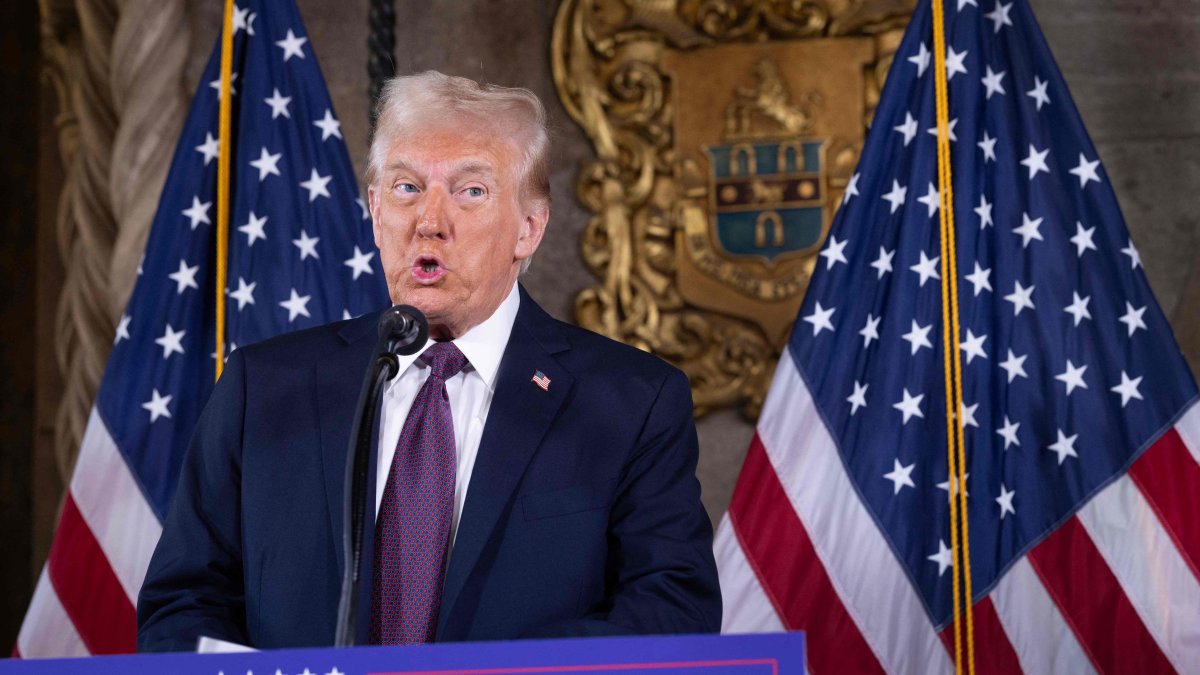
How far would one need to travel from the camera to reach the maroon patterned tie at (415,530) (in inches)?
73.7

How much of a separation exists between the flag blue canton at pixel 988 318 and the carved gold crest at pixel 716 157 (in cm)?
43

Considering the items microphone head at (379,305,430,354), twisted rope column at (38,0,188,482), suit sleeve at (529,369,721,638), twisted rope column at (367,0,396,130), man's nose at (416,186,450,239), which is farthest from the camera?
twisted rope column at (38,0,188,482)

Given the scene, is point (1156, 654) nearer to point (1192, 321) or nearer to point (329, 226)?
point (1192, 321)

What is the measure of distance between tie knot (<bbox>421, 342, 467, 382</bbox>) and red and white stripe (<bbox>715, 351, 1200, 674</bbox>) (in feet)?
4.40

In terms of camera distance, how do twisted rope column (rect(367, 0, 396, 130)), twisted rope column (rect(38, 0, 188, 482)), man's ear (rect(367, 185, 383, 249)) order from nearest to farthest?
man's ear (rect(367, 185, 383, 249)), twisted rope column (rect(367, 0, 396, 130)), twisted rope column (rect(38, 0, 188, 482))

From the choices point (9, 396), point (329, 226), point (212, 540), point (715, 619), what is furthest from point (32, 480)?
point (715, 619)

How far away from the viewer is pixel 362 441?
1.57m

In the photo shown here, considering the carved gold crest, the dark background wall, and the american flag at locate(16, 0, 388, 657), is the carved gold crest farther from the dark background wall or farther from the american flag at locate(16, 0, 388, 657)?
the american flag at locate(16, 0, 388, 657)

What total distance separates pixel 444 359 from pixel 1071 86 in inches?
96.1

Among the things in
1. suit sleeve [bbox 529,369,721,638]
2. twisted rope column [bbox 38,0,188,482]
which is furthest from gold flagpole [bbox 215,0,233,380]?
suit sleeve [bbox 529,369,721,638]

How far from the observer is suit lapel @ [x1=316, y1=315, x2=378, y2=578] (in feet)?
6.28

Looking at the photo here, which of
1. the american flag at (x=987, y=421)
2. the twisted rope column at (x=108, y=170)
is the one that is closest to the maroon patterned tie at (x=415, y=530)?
the american flag at (x=987, y=421)

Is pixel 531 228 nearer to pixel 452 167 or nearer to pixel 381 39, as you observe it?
pixel 452 167

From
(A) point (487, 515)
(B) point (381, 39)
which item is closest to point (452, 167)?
(A) point (487, 515)
